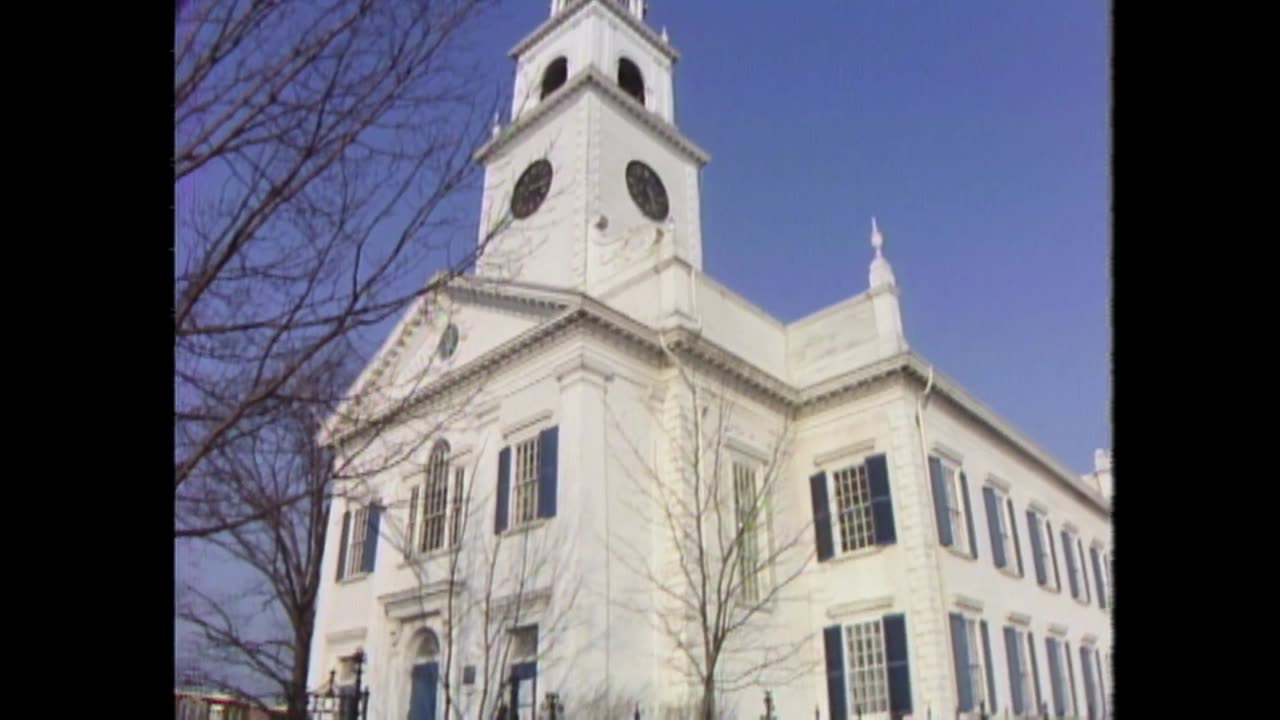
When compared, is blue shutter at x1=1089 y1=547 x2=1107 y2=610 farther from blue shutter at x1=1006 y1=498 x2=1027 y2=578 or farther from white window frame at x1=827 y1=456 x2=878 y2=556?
white window frame at x1=827 y1=456 x2=878 y2=556

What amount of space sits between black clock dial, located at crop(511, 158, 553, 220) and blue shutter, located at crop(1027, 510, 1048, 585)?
16363 mm

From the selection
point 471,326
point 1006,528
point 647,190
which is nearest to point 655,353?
point 471,326

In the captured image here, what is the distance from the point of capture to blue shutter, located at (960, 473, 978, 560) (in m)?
20.5

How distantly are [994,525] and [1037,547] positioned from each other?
11.3ft

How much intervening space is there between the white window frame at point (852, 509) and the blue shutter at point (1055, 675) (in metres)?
8.07

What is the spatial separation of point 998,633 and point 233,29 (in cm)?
2067

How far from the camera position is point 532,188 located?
24.6 m

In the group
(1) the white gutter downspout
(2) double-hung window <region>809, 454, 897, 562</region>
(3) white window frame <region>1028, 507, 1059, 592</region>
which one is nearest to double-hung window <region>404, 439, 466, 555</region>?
(2) double-hung window <region>809, 454, 897, 562</region>

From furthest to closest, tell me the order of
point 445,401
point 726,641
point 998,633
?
point 998,633 < point 445,401 < point 726,641

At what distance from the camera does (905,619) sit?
17.6 meters

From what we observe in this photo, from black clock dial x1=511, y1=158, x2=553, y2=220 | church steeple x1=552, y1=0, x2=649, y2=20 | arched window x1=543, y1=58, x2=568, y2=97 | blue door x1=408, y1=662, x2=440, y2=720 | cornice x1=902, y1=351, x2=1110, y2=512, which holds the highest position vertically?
church steeple x1=552, y1=0, x2=649, y2=20
